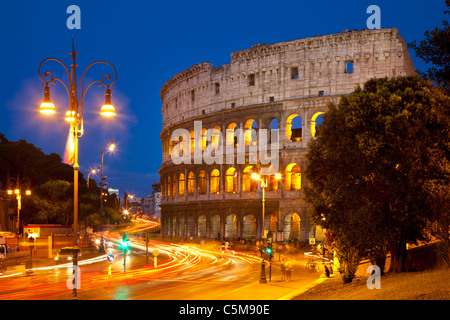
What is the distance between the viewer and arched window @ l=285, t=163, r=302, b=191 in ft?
184

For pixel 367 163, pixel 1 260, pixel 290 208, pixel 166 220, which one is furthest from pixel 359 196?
pixel 166 220

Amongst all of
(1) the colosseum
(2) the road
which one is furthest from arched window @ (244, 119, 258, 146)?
(2) the road

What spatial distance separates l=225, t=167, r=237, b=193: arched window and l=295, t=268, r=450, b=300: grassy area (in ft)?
135

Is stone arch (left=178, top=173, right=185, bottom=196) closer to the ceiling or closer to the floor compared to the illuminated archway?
closer to the ceiling

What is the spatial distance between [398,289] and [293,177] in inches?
1721

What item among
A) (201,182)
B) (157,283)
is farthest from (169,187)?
(157,283)

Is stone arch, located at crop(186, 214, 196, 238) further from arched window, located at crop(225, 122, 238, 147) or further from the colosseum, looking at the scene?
arched window, located at crop(225, 122, 238, 147)

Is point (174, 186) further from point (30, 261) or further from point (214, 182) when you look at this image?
point (30, 261)

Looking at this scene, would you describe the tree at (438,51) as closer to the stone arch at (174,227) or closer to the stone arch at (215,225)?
the stone arch at (215,225)

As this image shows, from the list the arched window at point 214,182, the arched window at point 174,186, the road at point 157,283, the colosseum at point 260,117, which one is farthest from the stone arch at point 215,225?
the road at point 157,283

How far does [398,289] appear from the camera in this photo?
14.9 meters

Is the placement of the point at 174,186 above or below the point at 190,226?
above
